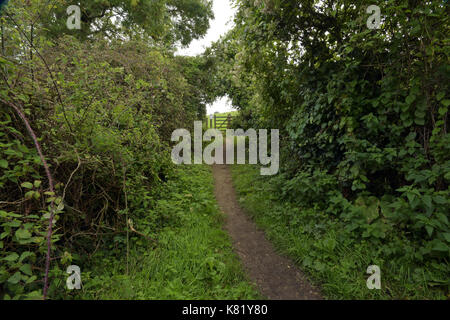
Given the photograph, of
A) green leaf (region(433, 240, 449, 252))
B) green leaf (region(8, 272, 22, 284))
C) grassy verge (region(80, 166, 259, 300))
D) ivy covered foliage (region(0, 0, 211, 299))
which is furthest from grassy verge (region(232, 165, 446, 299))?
green leaf (region(8, 272, 22, 284))

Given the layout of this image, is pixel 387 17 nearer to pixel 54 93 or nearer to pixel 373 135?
pixel 373 135

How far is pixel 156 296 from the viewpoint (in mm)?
2180

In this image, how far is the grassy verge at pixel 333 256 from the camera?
2199 millimetres

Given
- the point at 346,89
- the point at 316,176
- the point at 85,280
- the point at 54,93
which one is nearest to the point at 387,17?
the point at 346,89

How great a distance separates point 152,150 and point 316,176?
320 cm

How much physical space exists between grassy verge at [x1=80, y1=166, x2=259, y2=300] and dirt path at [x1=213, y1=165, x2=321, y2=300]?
0.18m

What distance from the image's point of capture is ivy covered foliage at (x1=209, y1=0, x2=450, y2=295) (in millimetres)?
2500

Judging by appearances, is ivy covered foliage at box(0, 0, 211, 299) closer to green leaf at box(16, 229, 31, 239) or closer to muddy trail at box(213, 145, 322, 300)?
green leaf at box(16, 229, 31, 239)

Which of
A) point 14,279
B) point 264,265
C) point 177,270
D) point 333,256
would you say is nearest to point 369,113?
point 333,256

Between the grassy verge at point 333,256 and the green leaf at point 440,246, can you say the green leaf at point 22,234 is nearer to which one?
the grassy verge at point 333,256

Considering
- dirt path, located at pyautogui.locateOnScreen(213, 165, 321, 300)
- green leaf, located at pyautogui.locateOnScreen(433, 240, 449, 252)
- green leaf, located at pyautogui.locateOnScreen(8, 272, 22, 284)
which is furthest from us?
dirt path, located at pyautogui.locateOnScreen(213, 165, 321, 300)

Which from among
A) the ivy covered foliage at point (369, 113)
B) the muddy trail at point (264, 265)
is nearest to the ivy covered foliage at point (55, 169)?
the muddy trail at point (264, 265)

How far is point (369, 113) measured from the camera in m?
3.36

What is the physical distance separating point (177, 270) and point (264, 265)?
1.18 metres
